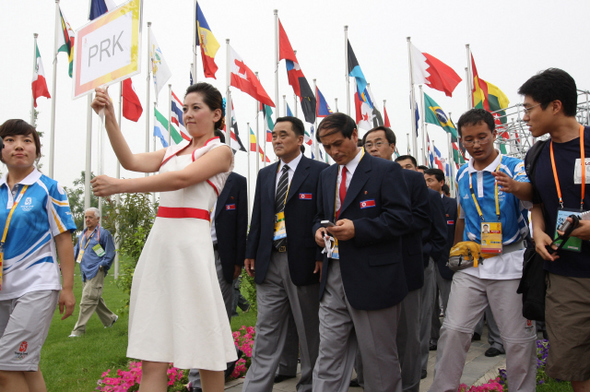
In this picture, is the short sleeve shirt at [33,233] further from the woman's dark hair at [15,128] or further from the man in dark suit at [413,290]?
the man in dark suit at [413,290]

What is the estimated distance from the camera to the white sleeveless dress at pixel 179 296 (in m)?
2.52

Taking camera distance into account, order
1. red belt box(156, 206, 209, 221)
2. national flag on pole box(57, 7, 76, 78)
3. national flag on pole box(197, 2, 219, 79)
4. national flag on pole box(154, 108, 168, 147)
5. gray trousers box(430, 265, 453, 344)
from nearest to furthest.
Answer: red belt box(156, 206, 209, 221) < gray trousers box(430, 265, 453, 344) < national flag on pole box(197, 2, 219, 79) < national flag on pole box(57, 7, 76, 78) < national flag on pole box(154, 108, 168, 147)

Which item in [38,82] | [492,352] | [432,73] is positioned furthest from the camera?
[432,73]

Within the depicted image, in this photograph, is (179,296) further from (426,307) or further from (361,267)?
(426,307)

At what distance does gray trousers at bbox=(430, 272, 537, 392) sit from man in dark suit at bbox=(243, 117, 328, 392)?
113 cm

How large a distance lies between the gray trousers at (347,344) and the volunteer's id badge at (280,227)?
0.81m

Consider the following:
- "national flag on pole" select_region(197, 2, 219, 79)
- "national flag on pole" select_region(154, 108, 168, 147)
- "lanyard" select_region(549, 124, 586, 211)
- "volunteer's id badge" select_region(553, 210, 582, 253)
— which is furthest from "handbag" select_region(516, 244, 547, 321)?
"national flag on pole" select_region(154, 108, 168, 147)

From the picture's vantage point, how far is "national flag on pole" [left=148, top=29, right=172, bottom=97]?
47.1ft

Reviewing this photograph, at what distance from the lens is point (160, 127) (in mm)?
17062

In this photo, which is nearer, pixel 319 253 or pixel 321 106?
pixel 319 253

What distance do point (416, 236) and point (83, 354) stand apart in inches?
190

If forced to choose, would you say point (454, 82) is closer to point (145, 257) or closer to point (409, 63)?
point (409, 63)

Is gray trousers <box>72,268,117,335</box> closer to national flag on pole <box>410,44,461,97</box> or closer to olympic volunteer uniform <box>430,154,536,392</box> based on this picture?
olympic volunteer uniform <box>430,154,536,392</box>

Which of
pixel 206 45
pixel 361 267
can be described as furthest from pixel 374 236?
pixel 206 45
